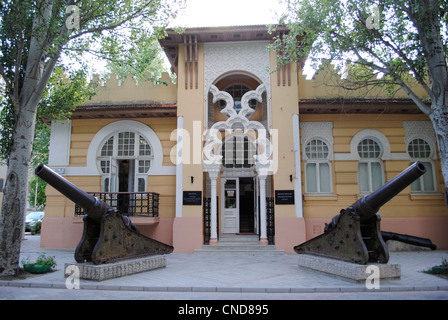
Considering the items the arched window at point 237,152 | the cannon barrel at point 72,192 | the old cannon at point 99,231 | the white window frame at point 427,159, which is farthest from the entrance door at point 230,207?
the white window frame at point 427,159

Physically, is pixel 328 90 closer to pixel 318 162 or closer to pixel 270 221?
pixel 318 162

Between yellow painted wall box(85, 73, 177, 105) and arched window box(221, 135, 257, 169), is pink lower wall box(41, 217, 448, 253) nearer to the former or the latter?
arched window box(221, 135, 257, 169)

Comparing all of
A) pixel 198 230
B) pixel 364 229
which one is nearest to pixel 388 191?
pixel 364 229

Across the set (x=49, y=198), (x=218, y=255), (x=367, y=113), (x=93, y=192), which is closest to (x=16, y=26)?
(x=93, y=192)

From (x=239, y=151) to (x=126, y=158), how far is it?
4.90m

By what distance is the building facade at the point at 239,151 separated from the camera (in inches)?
553

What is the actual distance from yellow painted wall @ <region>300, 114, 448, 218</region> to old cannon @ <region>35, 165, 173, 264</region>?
7.75 meters

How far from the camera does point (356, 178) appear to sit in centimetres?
1465

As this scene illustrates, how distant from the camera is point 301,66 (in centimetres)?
1566

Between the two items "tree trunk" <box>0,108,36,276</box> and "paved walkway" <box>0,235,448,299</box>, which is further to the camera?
"tree trunk" <box>0,108,36,276</box>

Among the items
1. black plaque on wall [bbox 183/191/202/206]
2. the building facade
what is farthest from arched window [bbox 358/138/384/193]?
black plaque on wall [bbox 183/191/202/206]

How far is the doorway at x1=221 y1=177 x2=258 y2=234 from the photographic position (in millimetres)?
15297

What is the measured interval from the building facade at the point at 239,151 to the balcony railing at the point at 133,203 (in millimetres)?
75

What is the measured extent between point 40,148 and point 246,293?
22537 mm
